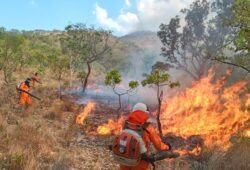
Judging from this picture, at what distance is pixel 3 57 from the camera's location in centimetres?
3491

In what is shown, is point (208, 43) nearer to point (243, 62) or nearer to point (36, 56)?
point (36, 56)

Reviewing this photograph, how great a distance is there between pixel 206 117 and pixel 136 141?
1157 centimetres

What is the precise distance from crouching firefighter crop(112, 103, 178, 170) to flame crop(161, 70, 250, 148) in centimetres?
605

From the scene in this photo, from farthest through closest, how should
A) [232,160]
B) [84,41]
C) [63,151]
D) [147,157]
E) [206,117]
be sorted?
[84,41] → [206,117] → [63,151] → [232,160] → [147,157]

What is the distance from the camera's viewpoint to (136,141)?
6.22m

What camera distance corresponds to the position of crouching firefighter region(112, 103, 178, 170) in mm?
6223

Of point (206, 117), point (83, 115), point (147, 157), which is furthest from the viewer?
point (83, 115)

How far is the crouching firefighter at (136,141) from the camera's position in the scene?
6223 mm

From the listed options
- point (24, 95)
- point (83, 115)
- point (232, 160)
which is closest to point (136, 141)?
point (232, 160)

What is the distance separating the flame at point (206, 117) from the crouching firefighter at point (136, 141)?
605cm

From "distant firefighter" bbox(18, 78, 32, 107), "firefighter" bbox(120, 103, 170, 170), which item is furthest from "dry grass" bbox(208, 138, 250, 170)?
"distant firefighter" bbox(18, 78, 32, 107)

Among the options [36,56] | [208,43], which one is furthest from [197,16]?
[36,56]

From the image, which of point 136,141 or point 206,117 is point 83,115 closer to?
point 206,117

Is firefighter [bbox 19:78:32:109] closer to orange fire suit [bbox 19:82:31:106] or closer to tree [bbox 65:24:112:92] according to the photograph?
orange fire suit [bbox 19:82:31:106]
